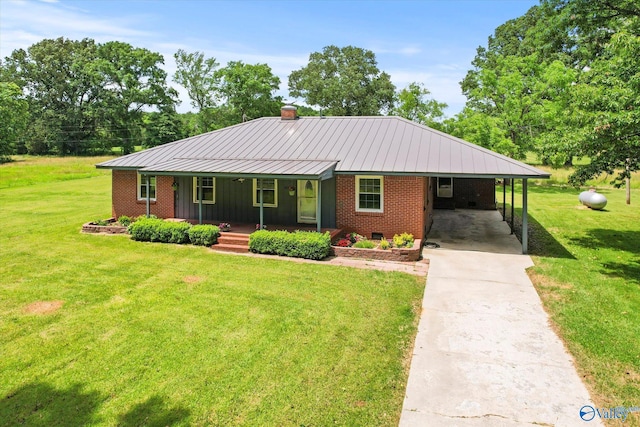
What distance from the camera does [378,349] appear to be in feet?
22.4

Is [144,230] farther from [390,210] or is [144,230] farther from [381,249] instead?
[390,210]

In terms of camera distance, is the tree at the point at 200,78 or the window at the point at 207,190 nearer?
the window at the point at 207,190

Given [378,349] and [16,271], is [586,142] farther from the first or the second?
[16,271]

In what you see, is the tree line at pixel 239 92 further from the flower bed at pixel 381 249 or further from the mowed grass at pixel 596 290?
the flower bed at pixel 381 249

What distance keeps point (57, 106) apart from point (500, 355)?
2911 inches

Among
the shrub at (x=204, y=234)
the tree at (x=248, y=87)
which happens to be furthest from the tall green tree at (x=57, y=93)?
the shrub at (x=204, y=234)

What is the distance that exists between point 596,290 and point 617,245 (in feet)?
20.1

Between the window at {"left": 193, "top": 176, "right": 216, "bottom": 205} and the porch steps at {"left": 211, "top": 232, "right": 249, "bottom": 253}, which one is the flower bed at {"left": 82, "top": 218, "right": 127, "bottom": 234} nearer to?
the window at {"left": 193, "top": 176, "right": 216, "bottom": 205}

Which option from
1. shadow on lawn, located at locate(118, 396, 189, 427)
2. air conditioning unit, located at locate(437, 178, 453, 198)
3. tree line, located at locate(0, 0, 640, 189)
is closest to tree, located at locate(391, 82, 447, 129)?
tree line, located at locate(0, 0, 640, 189)

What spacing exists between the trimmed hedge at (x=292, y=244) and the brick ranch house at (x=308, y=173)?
2.98 feet

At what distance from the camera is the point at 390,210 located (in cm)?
1406

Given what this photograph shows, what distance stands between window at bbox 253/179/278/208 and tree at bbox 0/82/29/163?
50256 millimetres

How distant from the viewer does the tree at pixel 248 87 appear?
53.8 metres

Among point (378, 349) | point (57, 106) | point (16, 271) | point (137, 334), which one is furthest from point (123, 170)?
point (57, 106)
